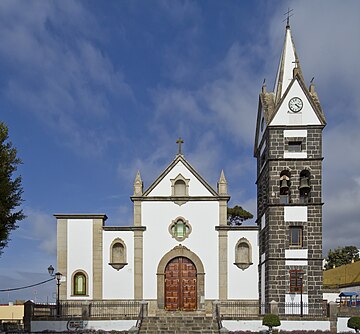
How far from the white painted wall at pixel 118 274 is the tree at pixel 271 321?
8386 mm

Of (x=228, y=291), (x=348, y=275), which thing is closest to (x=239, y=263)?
(x=228, y=291)

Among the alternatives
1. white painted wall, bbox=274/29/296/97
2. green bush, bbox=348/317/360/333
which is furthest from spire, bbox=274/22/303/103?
green bush, bbox=348/317/360/333

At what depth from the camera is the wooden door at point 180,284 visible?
102ft

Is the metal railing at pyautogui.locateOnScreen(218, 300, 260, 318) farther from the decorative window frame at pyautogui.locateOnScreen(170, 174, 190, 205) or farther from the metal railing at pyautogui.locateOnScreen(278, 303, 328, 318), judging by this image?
the decorative window frame at pyautogui.locateOnScreen(170, 174, 190, 205)

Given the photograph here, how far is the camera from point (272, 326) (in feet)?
82.2

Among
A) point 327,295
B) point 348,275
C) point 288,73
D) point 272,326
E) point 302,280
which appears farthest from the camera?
point 348,275

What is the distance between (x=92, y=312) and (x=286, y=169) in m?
12.5

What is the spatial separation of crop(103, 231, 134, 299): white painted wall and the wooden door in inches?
80.0

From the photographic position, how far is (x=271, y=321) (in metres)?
24.9

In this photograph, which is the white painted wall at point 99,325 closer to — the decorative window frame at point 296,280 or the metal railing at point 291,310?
the metal railing at point 291,310

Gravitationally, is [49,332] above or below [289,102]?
below

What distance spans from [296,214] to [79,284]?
1217cm

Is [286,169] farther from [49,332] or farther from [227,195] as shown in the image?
[49,332]

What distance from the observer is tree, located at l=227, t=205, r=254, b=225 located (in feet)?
163
